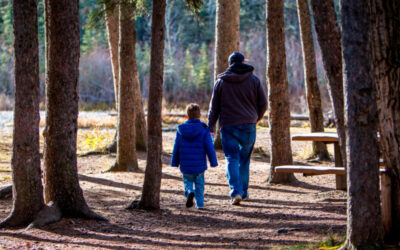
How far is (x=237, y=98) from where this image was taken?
26.6ft

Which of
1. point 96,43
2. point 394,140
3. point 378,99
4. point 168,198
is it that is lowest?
point 168,198

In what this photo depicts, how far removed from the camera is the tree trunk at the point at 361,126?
4.65 m

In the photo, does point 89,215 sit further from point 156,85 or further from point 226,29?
point 226,29

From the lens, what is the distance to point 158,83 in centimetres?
741

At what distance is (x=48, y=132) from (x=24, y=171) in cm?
55

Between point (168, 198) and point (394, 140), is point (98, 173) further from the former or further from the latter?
point (394, 140)

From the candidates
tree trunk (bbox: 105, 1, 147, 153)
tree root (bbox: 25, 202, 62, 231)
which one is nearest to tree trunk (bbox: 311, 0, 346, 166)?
tree root (bbox: 25, 202, 62, 231)

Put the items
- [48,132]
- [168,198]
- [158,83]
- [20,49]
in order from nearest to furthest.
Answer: [20,49] → [48,132] → [158,83] → [168,198]

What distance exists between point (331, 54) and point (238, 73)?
2407 millimetres

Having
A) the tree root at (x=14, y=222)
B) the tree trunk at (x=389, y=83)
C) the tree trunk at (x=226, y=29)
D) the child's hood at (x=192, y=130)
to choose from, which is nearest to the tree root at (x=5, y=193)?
the tree root at (x=14, y=222)

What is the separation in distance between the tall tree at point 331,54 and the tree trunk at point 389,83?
18.7 inches

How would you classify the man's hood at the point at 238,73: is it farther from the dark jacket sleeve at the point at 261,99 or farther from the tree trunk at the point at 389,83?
the tree trunk at the point at 389,83

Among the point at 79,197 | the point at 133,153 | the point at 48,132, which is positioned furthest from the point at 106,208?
the point at 133,153

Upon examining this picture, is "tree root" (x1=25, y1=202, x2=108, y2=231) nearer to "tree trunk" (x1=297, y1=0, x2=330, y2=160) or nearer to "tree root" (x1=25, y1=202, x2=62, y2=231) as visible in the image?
"tree root" (x1=25, y1=202, x2=62, y2=231)
